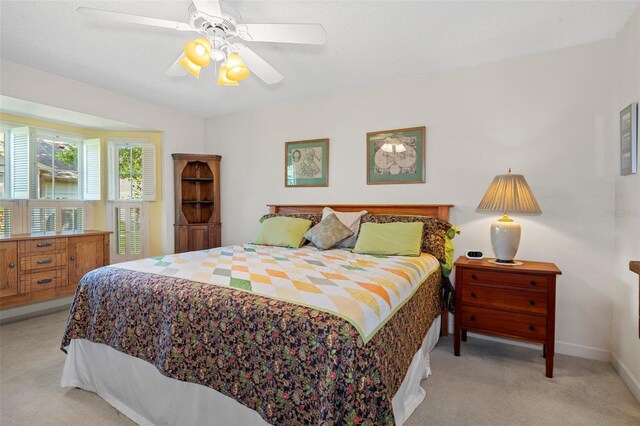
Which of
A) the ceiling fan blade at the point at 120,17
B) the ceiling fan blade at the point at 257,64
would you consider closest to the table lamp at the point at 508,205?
the ceiling fan blade at the point at 257,64

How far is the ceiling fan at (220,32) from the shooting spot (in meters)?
1.66

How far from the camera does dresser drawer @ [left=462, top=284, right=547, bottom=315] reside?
7.25 feet

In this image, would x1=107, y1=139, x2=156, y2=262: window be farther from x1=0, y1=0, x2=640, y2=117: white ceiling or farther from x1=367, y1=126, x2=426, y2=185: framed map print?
x1=367, y1=126, x2=426, y2=185: framed map print

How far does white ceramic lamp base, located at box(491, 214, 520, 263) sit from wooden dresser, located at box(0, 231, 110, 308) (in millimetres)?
4267

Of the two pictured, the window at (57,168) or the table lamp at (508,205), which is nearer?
the table lamp at (508,205)

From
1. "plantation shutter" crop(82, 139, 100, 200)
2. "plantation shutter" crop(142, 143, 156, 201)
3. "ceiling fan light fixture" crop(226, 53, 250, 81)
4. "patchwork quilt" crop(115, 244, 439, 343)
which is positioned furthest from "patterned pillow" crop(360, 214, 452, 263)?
"plantation shutter" crop(82, 139, 100, 200)

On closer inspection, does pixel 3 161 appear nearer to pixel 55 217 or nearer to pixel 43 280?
pixel 55 217

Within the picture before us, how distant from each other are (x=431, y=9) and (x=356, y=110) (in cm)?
146

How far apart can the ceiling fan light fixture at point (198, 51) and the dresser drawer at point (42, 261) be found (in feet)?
9.72

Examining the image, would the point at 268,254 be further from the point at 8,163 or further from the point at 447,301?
the point at 8,163

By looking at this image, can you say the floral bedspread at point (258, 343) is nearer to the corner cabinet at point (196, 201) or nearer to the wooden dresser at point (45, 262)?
the wooden dresser at point (45, 262)

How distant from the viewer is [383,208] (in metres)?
3.24

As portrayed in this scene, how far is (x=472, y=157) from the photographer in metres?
2.89

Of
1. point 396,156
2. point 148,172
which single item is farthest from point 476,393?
point 148,172
